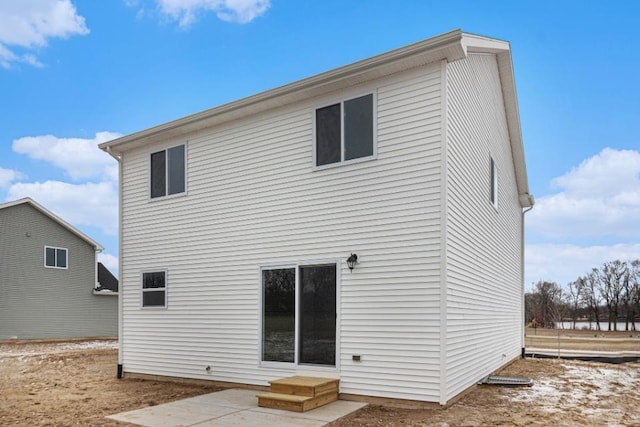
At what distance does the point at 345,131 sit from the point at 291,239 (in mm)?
1973

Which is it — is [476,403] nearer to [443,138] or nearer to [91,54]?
[443,138]

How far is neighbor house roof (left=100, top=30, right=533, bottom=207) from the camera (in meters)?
6.75

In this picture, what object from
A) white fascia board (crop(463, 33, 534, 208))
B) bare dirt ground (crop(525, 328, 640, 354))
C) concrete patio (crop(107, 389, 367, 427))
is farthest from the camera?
bare dirt ground (crop(525, 328, 640, 354))

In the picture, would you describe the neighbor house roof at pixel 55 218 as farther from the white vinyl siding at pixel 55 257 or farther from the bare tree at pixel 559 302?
the bare tree at pixel 559 302

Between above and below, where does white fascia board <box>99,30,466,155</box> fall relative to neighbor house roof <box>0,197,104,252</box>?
above

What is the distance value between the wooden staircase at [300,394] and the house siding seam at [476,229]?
5.52ft

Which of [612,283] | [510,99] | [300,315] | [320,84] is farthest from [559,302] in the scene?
[320,84]

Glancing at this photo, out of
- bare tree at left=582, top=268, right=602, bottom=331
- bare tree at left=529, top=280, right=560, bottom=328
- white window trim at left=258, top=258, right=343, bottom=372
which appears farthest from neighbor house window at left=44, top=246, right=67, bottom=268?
bare tree at left=582, top=268, right=602, bottom=331

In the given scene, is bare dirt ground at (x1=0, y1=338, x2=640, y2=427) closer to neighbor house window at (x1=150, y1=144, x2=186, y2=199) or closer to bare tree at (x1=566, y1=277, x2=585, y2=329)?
neighbor house window at (x1=150, y1=144, x2=186, y2=199)

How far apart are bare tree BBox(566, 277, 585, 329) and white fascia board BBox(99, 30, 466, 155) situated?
147ft

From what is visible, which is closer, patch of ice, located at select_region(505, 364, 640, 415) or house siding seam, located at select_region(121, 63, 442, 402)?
house siding seam, located at select_region(121, 63, 442, 402)

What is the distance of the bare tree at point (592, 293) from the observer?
4444 cm

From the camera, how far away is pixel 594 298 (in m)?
44.7

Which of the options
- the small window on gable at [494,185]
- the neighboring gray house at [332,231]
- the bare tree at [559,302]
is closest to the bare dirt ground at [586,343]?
the small window on gable at [494,185]
